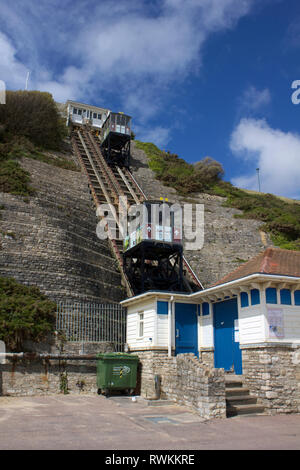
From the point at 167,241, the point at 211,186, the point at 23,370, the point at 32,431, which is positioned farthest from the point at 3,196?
the point at 211,186

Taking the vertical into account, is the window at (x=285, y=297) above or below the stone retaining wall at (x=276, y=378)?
above

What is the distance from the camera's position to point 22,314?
535 inches

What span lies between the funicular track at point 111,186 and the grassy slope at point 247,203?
4.28m

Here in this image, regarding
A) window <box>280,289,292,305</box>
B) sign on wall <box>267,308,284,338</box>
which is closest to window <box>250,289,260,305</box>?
sign on wall <box>267,308,284,338</box>

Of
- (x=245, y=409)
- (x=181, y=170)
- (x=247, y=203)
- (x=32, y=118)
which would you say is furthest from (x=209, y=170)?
(x=245, y=409)

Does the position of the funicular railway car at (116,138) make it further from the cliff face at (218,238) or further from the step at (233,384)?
the step at (233,384)

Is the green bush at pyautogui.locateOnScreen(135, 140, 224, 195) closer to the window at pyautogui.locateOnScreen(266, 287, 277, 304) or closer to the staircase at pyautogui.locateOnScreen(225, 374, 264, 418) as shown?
the window at pyautogui.locateOnScreen(266, 287, 277, 304)

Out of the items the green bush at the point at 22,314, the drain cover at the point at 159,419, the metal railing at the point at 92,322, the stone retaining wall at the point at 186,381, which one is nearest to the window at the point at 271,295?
the stone retaining wall at the point at 186,381

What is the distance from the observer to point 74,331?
14766 millimetres

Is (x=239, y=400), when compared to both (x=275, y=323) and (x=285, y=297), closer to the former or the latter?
(x=275, y=323)

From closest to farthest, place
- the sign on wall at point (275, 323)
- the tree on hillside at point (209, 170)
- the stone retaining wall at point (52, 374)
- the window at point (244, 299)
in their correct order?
1. the sign on wall at point (275, 323)
2. the window at point (244, 299)
3. the stone retaining wall at point (52, 374)
4. the tree on hillside at point (209, 170)

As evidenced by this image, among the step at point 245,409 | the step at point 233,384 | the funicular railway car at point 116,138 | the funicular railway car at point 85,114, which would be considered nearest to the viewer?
the step at point 245,409

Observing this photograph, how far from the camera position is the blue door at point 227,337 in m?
12.9
